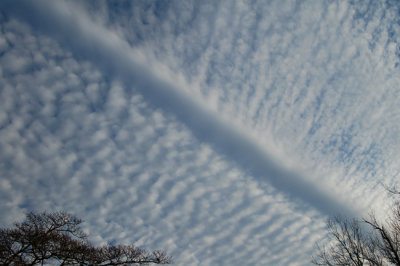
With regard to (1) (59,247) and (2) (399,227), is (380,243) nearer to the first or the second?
(2) (399,227)

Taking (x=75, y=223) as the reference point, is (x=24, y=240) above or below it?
below

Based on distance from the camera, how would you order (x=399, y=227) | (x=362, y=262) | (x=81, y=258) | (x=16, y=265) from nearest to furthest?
(x=16, y=265), (x=399, y=227), (x=362, y=262), (x=81, y=258)

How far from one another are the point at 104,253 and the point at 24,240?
22.6ft

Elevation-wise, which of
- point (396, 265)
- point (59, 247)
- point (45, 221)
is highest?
point (45, 221)

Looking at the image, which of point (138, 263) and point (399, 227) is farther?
point (138, 263)

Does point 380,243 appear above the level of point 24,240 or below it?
below

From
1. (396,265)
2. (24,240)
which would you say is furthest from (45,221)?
(396,265)

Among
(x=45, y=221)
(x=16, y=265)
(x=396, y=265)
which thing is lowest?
(x=396, y=265)

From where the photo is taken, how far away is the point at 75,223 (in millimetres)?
21766

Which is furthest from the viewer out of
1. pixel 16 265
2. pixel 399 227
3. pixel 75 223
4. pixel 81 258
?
pixel 75 223

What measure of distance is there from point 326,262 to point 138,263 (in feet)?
59.9

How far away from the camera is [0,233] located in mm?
18609

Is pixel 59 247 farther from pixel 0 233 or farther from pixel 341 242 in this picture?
pixel 341 242

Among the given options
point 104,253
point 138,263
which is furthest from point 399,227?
point 104,253
